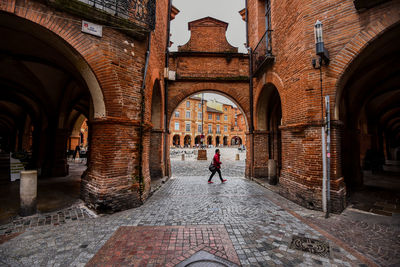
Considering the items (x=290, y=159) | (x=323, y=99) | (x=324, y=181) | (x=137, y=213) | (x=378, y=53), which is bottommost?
(x=137, y=213)

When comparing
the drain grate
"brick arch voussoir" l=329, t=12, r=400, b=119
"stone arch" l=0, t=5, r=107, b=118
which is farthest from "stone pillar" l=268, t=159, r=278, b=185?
"stone arch" l=0, t=5, r=107, b=118

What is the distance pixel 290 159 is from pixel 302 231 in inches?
101

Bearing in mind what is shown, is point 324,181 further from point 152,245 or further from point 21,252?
point 21,252

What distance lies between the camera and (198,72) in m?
9.55

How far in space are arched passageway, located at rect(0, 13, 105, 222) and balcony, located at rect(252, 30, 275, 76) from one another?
6408 mm

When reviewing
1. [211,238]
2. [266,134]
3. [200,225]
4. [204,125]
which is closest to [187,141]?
[204,125]

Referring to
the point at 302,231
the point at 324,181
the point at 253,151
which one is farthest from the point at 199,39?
the point at 302,231

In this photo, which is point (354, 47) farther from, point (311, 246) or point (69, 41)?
point (69, 41)

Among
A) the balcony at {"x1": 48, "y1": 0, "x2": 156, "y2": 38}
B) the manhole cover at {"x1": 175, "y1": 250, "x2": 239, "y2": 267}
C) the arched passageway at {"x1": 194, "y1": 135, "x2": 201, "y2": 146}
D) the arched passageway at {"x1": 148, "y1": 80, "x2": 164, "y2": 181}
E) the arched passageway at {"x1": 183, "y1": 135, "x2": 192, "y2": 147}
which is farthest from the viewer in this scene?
the arched passageway at {"x1": 194, "y1": 135, "x2": 201, "y2": 146}

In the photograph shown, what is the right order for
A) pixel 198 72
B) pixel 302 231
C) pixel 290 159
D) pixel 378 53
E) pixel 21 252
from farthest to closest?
pixel 198 72
pixel 290 159
pixel 378 53
pixel 302 231
pixel 21 252

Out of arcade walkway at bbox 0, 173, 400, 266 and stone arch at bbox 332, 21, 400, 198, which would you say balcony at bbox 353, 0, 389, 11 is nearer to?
stone arch at bbox 332, 21, 400, 198

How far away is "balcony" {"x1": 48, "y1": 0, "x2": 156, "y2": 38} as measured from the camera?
4.05 metres

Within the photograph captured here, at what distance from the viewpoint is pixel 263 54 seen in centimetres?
782

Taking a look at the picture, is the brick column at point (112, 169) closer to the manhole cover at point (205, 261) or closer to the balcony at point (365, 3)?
the manhole cover at point (205, 261)
